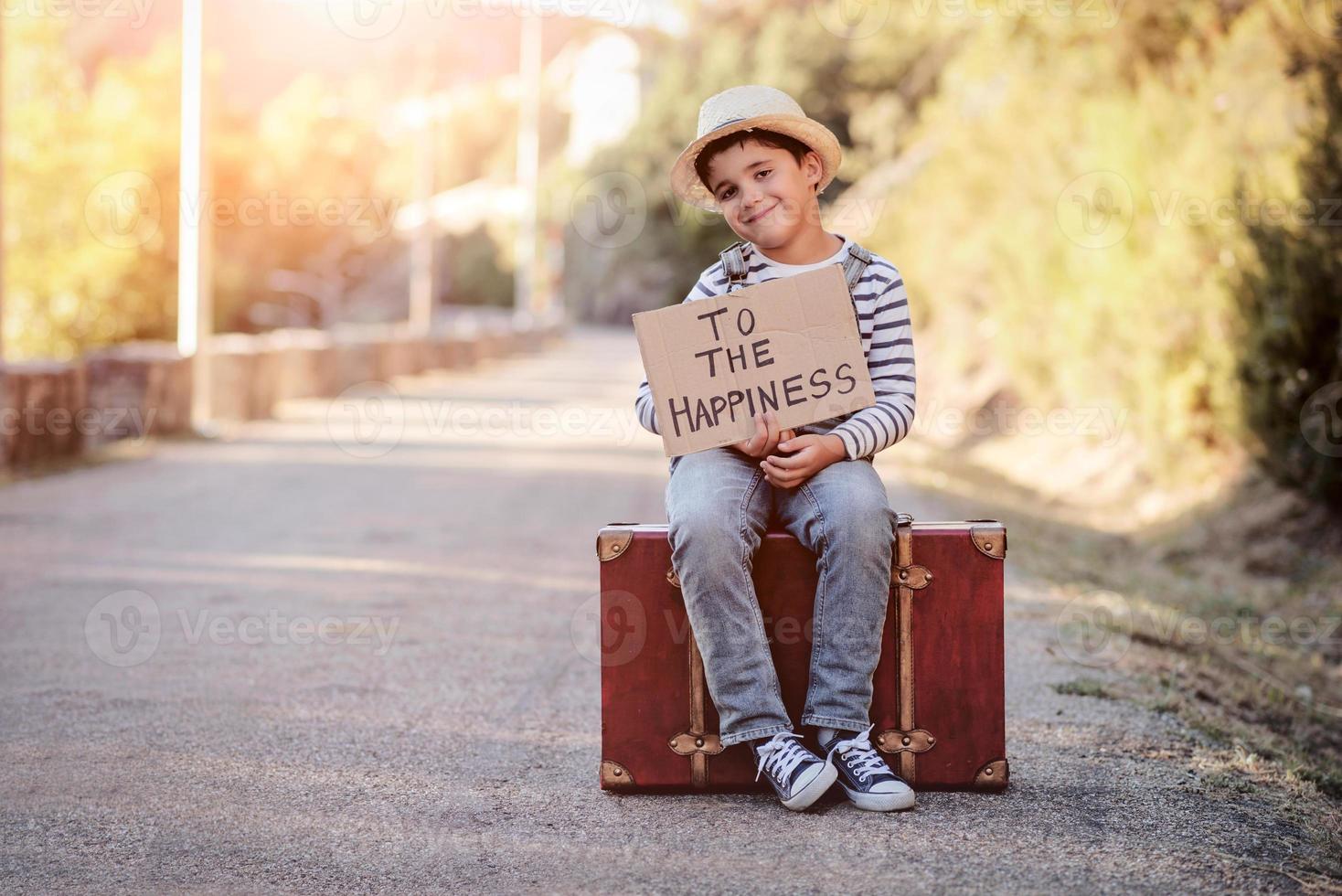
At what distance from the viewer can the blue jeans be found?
12.6 feet

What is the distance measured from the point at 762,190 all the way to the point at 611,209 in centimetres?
6124

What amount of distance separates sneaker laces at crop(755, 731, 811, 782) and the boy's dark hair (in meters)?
1.57

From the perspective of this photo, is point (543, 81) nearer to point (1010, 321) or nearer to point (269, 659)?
point (1010, 321)

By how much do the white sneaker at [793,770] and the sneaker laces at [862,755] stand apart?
5cm

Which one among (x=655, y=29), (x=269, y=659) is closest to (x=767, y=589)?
(x=269, y=659)

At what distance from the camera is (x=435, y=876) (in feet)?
11.2
